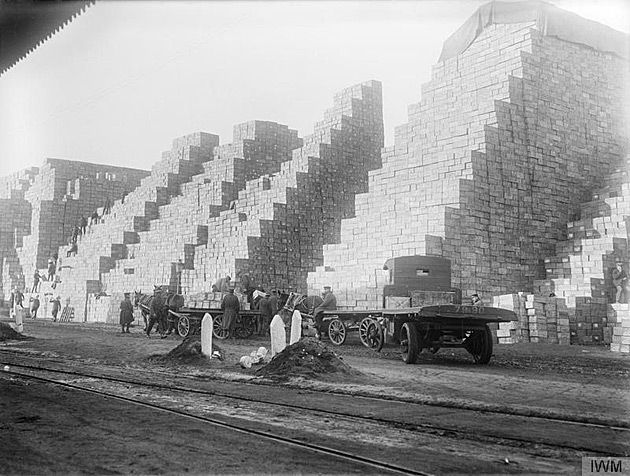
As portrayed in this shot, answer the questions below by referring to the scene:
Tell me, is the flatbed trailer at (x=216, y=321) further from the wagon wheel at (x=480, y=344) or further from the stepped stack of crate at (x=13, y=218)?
the stepped stack of crate at (x=13, y=218)

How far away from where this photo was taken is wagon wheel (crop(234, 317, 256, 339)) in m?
17.9

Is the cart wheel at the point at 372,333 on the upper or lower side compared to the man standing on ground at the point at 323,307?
lower

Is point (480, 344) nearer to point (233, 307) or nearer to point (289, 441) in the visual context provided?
point (289, 441)

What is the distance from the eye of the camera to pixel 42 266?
122 ft

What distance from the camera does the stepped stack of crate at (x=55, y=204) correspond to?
38.1 meters

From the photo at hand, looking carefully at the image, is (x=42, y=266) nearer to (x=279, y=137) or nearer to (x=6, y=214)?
(x=6, y=214)

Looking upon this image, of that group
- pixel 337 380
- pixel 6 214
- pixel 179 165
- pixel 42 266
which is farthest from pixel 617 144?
pixel 6 214

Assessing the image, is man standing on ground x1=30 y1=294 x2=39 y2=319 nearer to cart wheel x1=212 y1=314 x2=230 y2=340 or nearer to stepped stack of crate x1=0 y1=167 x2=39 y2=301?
stepped stack of crate x1=0 y1=167 x2=39 y2=301

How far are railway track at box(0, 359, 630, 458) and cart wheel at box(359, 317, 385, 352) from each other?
4.96m

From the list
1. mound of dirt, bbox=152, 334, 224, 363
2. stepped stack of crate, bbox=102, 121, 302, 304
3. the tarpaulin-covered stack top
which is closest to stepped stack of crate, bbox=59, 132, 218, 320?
stepped stack of crate, bbox=102, 121, 302, 304

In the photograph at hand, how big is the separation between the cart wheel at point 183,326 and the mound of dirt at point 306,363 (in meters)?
8.95

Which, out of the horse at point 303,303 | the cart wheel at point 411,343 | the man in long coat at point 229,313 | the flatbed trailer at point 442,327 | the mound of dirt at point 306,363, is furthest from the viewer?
the man in long coat at point 229,313

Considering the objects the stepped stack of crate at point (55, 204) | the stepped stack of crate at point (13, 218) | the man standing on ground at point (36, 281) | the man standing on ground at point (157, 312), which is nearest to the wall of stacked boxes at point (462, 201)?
the man standing on ground at point (157, 312)

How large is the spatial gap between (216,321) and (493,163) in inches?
372
